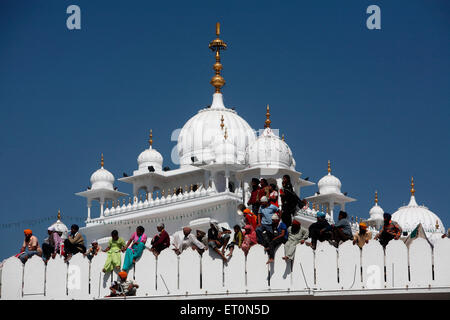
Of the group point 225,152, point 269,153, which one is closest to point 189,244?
point 269,153

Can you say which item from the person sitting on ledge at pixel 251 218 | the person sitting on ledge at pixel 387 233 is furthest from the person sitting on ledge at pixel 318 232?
the person sitting on ledge at pixel 251 218

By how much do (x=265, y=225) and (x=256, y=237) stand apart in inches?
21.0

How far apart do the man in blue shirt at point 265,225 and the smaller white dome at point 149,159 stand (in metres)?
28.3

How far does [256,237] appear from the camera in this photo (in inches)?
1007

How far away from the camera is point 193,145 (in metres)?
55.9

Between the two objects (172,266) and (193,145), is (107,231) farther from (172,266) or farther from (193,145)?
(172,266)

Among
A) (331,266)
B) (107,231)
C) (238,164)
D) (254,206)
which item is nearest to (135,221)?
(107,231)

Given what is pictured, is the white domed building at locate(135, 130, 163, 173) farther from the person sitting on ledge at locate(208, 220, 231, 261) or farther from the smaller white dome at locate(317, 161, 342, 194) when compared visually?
the person sitting on ledge at locate(208, 220, 231, 261)

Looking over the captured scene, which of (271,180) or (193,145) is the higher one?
(193,145)

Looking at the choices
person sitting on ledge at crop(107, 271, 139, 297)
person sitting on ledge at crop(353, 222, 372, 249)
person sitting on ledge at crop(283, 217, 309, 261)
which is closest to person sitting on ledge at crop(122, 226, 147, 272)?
person sitting on ledge at crop(107, 271, 139, 297)

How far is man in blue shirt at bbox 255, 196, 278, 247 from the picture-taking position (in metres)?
25.0

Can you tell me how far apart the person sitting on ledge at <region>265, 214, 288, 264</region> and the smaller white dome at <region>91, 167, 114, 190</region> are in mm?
28573

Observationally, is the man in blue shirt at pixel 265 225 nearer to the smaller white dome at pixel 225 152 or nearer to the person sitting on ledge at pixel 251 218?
the person sitting on ledge at pixel 251 218
